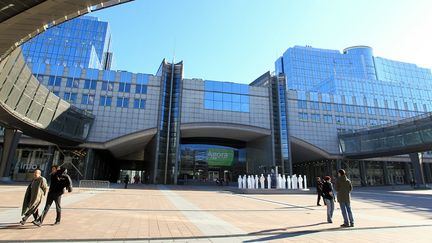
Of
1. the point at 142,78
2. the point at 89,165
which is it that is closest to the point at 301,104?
the point at 142,78

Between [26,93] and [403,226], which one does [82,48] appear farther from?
[403,226]

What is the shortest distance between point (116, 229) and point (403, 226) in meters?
8.74

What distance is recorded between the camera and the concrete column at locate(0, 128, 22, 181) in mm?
30328

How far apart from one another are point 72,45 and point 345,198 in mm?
114303

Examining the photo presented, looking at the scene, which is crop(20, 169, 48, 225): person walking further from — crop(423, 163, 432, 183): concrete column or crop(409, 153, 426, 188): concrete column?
crop(423, 163, 432, 183): concrete column

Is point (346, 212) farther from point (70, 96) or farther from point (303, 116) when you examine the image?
point (303, 116)

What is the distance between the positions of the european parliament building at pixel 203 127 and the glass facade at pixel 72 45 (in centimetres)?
5077

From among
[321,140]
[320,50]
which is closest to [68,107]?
[321,140]

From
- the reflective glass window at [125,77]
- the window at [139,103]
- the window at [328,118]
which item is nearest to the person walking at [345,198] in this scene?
the window at [139,103]

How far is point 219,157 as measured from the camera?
5900 cm

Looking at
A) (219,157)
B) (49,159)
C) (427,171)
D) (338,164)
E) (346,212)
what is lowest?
(346,212)

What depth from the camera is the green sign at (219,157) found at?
192 feet

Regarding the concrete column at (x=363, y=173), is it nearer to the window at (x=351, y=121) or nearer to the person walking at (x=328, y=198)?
the window at (x=351, y=121)

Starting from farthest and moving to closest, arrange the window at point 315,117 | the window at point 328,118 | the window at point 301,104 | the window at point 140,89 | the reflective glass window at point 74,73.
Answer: the window at point 328,118
the window at point 301,104
the window at point 315,117
the window at point 140,89
the reflective glass window at point 74,73
